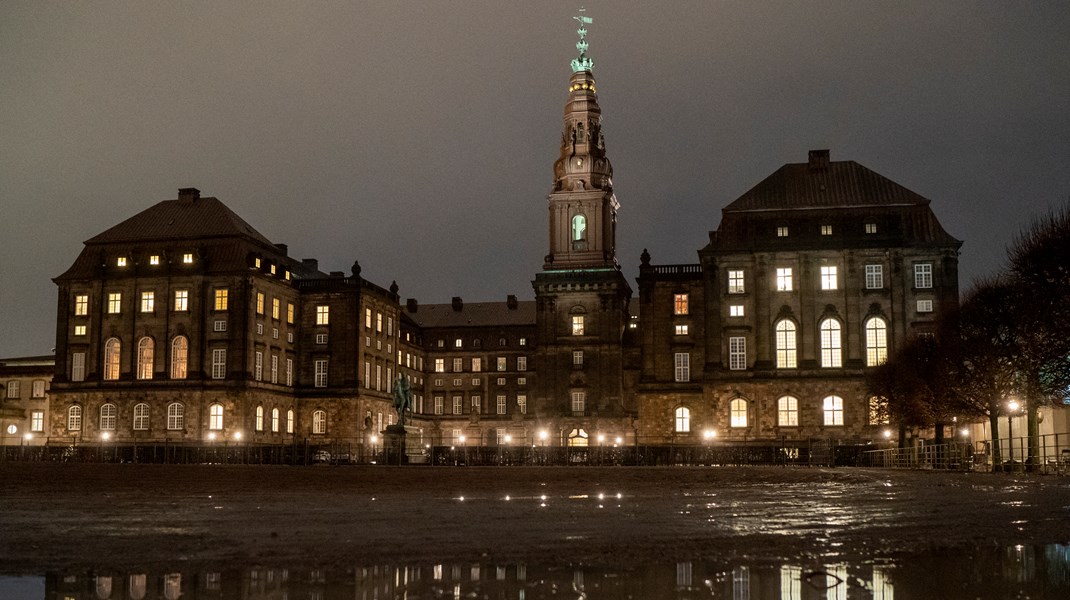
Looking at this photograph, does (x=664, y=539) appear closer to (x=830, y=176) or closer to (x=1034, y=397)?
(x=1034, y=397)

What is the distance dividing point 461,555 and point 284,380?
87360 mm

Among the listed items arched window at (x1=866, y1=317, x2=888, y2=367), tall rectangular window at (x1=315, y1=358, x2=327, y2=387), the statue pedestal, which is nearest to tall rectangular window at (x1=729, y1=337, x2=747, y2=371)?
arched window at (x1=866, y1=317, x2=888, y2=367)

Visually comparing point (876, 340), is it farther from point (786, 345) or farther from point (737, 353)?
point (737, 353)

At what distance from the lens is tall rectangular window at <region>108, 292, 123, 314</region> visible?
89.8 meters

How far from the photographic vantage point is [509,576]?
8.59 meters

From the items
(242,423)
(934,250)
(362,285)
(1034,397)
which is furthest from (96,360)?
(1034,397)

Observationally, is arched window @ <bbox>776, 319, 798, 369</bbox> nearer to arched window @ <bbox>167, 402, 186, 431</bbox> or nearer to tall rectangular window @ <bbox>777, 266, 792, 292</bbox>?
tall rectangular window @ <bbox>777, 266, 792, 292</bbox>

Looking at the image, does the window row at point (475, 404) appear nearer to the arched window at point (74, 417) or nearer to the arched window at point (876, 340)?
the arched window at point (74, 417)

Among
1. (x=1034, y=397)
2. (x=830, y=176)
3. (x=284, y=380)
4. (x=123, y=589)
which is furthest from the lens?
(x=284, y=380)

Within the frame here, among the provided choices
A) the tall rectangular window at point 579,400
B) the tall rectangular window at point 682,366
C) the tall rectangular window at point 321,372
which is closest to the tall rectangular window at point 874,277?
the tall rectangular window at point 682,366

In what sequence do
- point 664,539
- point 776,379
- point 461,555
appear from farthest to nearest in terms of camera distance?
point 776,379
point 664,539
point 461,555

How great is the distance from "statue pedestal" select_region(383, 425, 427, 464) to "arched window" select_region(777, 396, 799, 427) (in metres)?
25.7

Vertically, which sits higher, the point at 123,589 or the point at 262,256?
the point at 262,256

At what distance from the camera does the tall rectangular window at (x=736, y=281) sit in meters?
80.7
